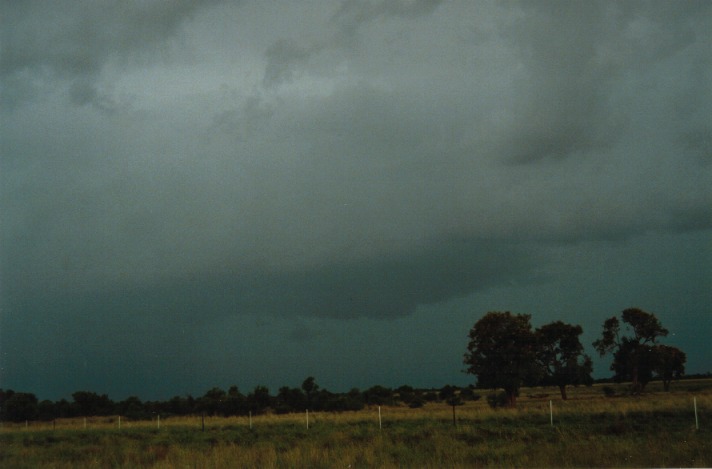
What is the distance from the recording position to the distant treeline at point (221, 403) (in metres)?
58.5

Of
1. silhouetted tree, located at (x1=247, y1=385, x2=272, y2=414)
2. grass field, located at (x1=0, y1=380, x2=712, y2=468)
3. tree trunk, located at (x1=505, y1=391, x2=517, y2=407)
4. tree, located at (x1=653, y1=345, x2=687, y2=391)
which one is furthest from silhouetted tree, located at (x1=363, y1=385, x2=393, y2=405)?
grass field, located at (x1=0, y1=380, x2=712, y2=468)

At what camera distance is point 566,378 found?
5200 cm

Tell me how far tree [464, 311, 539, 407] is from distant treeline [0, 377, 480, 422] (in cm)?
853

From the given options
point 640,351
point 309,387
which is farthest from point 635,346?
point 309,387

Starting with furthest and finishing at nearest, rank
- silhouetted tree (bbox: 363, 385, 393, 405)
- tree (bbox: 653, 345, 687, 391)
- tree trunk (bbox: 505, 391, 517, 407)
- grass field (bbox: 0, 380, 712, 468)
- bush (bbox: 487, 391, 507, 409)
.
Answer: silhouetted tree (bbox: 363, 385, 393, 405), tree (bbox: 653, 345, 687, 391), bush (bbox: 487, 391, 507, 409), tree trunk (bbox: 505, 391, 517, 407), grass field (bbox: 0, 380, 712, 468)

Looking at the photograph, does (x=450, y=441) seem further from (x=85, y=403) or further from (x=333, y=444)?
(x=85, y=403)

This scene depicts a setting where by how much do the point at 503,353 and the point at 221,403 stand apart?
26.9 m

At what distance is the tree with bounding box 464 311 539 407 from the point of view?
45.4 metres

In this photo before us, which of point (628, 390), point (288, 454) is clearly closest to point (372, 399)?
point (628, 390)

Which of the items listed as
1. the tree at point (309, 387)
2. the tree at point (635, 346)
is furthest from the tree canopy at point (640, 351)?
the tree at point (309, 387)

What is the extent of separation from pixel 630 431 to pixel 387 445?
8483 mm

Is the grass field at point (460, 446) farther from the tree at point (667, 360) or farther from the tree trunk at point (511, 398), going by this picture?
the tree at point (667, 360)

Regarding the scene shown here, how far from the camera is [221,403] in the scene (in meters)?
60.2

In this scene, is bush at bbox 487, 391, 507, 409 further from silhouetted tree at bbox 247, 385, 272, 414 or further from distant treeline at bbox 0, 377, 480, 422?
silhouetted tree at bbox 247, 385, 272, 414
